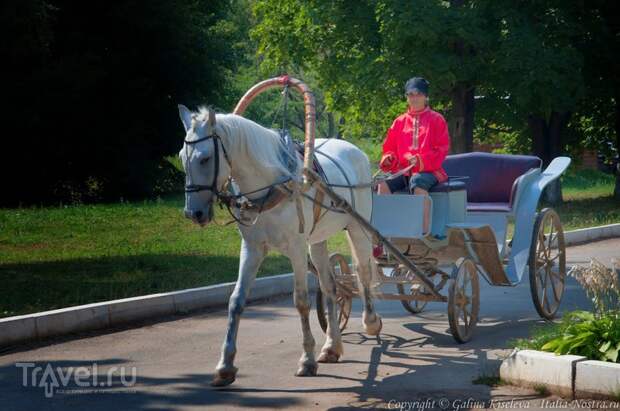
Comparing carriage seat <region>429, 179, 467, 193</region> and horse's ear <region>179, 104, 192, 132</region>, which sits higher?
horse's ear <region>179, 104, 192, 132</region>

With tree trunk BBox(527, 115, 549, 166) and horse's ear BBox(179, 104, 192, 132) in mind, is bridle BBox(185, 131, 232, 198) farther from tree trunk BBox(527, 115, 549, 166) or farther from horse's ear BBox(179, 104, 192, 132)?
tree trunk BBox(527, 115, 549, 166)

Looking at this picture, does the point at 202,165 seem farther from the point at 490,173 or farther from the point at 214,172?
the point at 490,173

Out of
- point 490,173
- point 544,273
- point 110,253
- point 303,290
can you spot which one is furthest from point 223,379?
point 110,253

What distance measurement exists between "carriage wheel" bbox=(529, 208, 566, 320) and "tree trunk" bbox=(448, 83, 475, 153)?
14.8 meters

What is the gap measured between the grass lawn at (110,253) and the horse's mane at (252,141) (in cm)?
168

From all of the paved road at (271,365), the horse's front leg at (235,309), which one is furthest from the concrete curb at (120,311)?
the horse's front leg at (235,309)

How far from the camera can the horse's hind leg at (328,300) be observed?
8.15 m

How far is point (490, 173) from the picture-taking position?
10844 mm

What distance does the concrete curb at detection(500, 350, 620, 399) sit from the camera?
647 centimetres

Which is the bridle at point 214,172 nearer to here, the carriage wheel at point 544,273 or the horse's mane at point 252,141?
the horse's mane at point 252,141

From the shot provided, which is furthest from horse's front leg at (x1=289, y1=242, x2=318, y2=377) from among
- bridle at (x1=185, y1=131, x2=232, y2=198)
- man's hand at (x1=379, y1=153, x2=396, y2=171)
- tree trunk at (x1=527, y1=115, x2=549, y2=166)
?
tree trunk at (x1=527, y1=115, x2=549, y2=166)

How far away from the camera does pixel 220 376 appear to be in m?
7.17

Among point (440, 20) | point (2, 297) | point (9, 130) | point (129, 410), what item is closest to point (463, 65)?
point (440, 20)

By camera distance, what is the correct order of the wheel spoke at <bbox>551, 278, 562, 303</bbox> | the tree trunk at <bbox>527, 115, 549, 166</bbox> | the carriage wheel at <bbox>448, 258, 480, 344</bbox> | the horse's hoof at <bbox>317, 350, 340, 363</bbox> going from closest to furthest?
the horse's hoof at <bbox>317, 350, 340, 363</bbox> < the carriage wheel at <bbox>448, 258, 480, 344</bbox> < the wheel spoke at <bbox>551, 278, 562, 303</bbox> < the tree trunk at <bbox>527, 115, 549, 166</bbox>
